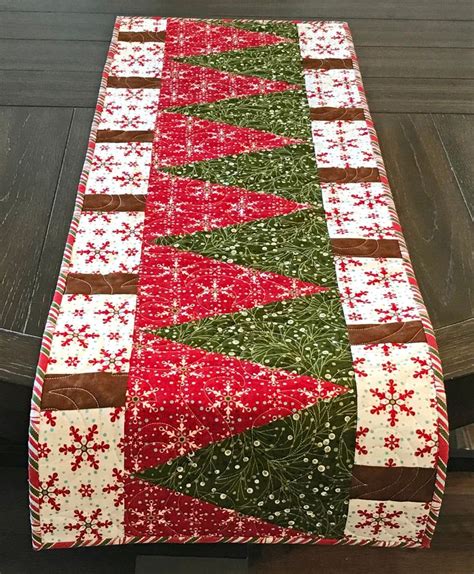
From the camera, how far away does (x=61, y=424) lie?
112 centimetres

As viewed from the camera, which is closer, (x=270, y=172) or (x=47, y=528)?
(x=47, y=528)

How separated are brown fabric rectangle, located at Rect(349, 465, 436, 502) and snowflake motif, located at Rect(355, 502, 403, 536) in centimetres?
2

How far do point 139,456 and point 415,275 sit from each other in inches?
20.1

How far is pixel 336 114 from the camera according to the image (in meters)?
1.70

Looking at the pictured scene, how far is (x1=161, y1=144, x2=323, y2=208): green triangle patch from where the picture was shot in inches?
58.7

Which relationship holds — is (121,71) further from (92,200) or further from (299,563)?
(299,563)

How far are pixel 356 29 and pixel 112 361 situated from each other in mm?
1272

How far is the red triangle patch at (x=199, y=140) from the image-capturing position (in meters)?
1.58

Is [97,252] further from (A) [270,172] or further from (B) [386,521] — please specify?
(B) [386,521]

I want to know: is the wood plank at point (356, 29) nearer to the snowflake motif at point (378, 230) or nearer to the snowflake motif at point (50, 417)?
the snowflake motif at point (378, 230)

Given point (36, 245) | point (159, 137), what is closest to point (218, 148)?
point (159, 137)

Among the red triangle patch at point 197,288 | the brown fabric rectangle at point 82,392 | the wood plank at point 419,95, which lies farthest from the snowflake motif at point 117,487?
the wood plank at point 419,95

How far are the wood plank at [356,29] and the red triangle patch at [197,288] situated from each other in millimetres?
895

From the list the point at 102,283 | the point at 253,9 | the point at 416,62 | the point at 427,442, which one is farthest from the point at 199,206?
the point at 253,9
